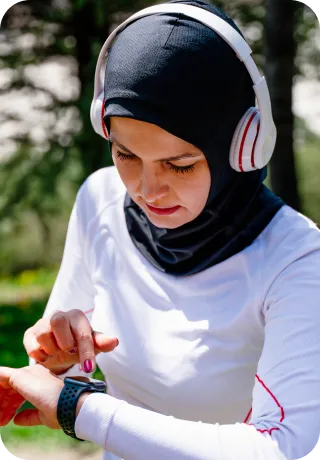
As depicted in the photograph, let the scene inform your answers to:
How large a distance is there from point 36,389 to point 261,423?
49 cm

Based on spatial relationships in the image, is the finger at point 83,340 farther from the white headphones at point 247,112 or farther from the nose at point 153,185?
the white headphones at point 247,112

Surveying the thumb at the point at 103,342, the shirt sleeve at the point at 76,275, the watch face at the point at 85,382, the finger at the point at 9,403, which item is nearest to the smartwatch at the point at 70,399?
the watch face at the point at 85,382

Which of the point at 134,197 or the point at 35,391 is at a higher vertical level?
the point at 134,197

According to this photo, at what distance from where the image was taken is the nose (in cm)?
152

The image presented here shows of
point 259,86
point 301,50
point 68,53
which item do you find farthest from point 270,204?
point 68,53

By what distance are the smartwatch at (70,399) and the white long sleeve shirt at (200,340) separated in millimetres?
27

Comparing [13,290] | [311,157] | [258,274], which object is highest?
[258,274]

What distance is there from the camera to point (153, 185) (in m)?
1.52

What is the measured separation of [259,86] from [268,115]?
0.25 ft

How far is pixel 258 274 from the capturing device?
161 cm

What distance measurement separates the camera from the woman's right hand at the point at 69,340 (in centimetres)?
157

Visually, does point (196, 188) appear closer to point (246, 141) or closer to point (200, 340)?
point (246, 141)

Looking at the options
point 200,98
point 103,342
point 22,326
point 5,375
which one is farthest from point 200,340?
point 22,326

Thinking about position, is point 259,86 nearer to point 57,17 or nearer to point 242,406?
point 242,406
